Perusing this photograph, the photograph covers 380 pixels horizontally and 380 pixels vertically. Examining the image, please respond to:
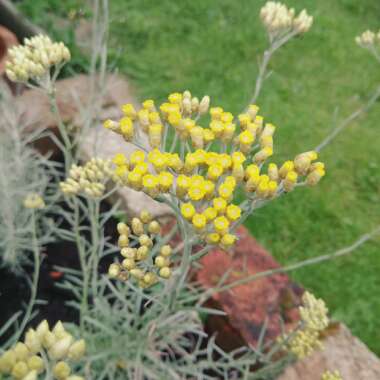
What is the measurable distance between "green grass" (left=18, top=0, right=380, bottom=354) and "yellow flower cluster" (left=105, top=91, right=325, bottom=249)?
1817mm

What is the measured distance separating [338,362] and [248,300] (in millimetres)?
470

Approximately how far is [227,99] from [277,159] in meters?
0.75

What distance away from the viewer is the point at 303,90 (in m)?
4.48

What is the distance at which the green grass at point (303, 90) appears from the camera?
131 inches

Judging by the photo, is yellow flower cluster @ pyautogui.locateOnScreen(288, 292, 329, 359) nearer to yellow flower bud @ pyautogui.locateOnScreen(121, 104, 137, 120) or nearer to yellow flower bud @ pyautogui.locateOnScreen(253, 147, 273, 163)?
yellow flower bud @ pyautogui.locateOnScreen(253, 147, 273, 163)

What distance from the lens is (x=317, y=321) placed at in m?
1.87

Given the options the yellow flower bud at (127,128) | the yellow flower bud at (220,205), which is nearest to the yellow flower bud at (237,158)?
the yellow flower bud at (220,205)

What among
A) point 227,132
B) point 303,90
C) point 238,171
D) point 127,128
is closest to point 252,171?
point 238,171

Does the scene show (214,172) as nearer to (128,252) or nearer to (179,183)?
(179,183)

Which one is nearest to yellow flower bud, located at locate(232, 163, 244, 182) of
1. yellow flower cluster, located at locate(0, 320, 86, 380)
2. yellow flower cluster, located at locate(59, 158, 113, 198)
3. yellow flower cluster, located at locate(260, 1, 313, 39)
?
yellow flower cluster, located at locate(0, 320, 86, 380)

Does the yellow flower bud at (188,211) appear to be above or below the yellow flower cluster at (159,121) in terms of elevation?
below

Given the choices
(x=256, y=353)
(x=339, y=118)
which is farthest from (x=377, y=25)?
(x=256, y=353)

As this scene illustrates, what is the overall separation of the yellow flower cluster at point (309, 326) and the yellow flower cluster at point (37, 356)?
0.98 metres

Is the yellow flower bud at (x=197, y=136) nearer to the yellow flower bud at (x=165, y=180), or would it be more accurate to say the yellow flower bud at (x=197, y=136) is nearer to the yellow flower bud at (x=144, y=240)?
the yellow flower bud at (x=165, y=180)
